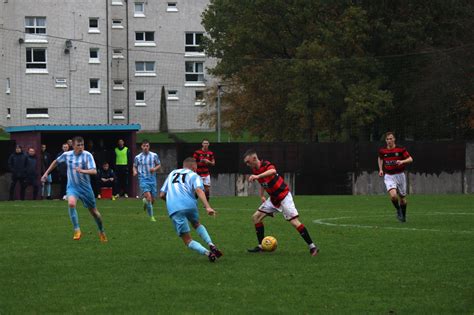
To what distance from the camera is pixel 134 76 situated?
83.1 meters

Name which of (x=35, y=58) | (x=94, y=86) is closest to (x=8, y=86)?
(x=35, y=58)

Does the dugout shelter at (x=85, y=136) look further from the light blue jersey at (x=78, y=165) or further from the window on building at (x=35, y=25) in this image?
the window on building at (x=35, y=25)

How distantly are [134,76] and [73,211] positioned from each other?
207 feet

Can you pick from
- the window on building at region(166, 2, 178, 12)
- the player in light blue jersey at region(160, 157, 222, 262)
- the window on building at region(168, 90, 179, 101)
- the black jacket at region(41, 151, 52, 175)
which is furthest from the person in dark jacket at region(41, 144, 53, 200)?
the window on building at region(166, 2, 178, 12)

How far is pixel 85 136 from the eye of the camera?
42781mm

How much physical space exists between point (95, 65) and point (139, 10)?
8.57 m

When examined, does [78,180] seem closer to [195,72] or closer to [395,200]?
[395,200]

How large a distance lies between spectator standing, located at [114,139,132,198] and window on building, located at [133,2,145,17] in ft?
153

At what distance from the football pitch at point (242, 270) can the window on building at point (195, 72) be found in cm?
6009

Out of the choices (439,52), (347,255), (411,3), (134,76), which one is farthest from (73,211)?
(134,76)

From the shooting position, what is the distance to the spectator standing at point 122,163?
132ft

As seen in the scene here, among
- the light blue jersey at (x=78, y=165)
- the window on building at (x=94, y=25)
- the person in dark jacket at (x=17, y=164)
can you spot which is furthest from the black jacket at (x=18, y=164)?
the window on building at (x=94, y=25)

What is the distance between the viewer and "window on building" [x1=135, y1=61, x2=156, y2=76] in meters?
83.0

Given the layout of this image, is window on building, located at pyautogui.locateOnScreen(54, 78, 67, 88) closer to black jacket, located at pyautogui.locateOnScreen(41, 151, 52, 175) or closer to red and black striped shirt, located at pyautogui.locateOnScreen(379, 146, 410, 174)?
black jacket, located at pyautogui.locateOnScreen(41, 151, 52, 175)
